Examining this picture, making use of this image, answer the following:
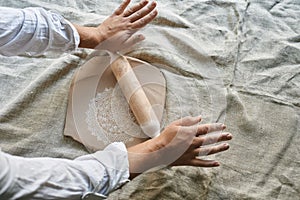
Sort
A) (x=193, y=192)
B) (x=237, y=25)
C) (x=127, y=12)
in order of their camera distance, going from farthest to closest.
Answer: (x=237, y=25) < (x=127, y=12) < (x=193, y=192)

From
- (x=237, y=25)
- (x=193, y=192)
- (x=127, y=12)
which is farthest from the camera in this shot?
(x=237, y=25)

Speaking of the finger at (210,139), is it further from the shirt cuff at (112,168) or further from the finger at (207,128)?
the shirt cuff at (112,168)

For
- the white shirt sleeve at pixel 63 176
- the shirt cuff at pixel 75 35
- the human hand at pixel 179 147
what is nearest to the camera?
the white shirt sleeve at pixel 63 176

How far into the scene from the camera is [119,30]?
83 cm

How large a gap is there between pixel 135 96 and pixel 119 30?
0.15m

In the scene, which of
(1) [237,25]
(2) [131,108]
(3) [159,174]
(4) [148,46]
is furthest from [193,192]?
(1) [237,25]

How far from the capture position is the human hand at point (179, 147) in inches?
26.9

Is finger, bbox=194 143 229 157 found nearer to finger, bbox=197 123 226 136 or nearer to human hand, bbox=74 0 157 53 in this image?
finger, bbox=197 123 226 136

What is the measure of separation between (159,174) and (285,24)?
0.48 meters

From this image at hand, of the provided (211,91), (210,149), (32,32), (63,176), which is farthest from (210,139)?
(32,32)

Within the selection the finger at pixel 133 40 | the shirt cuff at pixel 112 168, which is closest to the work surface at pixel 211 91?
the finger at pixel 133 40

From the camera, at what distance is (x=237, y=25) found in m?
0.96

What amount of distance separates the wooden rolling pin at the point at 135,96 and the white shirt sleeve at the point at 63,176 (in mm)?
113

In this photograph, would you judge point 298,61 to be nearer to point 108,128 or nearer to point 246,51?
point 246,51
